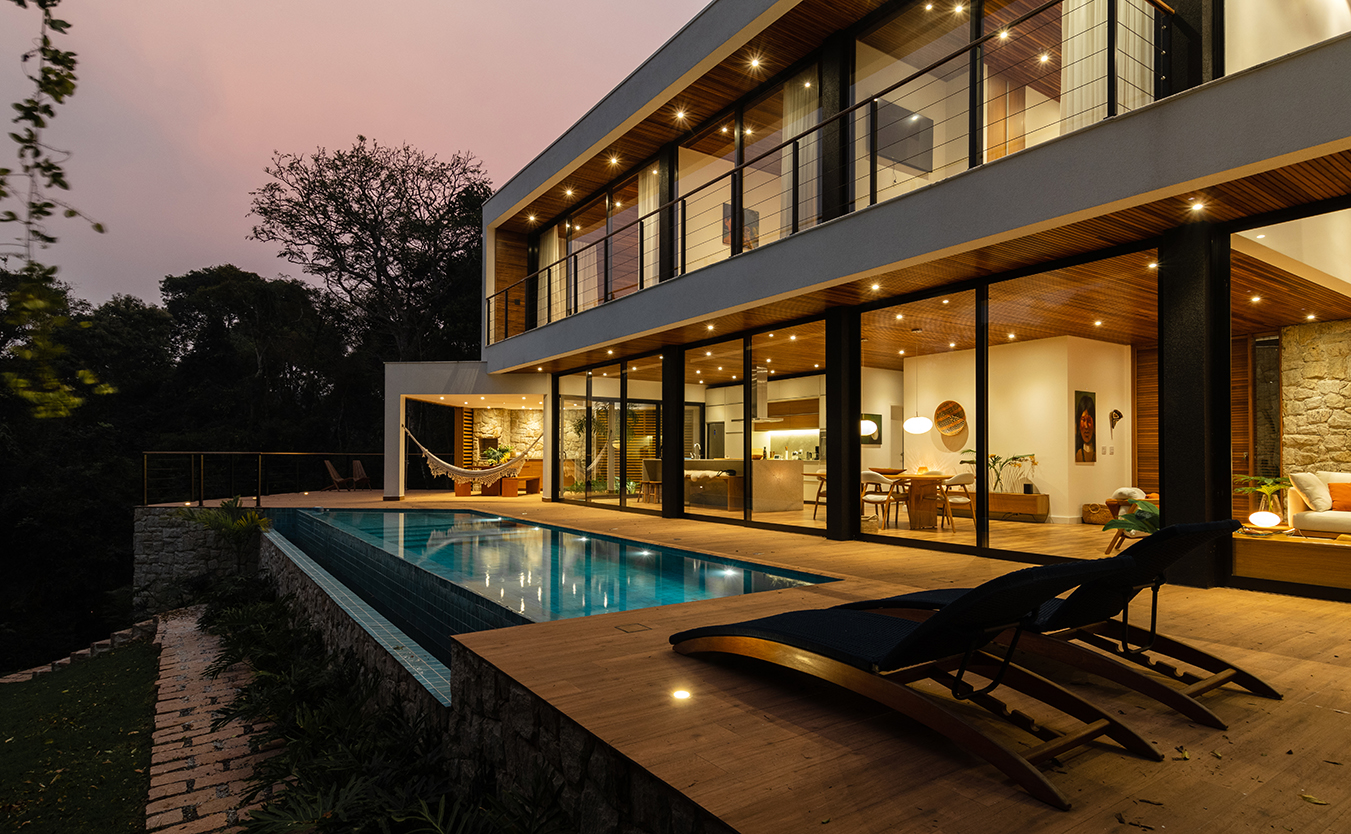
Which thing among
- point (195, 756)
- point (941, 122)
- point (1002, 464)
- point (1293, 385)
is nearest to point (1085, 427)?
point (1002, 464)

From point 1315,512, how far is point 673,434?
7.20 meters

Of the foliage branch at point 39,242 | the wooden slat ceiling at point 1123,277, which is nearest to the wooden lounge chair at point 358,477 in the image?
the wooden slat ceiling at point 1123,277

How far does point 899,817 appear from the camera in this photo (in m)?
1.80

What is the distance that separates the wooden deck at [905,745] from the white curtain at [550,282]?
33.5 feet

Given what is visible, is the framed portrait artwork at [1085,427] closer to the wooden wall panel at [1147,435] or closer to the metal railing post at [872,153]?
the wooden wall panel at [1147,435]

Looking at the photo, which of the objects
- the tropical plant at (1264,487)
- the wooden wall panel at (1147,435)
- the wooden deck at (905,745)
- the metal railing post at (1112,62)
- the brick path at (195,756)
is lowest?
the brick path at (195,756)

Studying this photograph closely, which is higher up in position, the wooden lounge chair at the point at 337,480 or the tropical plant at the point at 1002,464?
the tropical plant at the point at 1002,464

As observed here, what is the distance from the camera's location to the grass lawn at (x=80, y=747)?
4355 mm

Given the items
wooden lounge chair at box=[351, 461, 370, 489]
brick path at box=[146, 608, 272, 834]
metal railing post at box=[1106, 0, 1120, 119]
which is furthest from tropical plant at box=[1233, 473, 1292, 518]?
wooden lounge chair at box=[351, 461, 370, 489]

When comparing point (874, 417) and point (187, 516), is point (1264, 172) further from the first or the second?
point (187, 516)

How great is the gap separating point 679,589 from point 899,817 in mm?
3692

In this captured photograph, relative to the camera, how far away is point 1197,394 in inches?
201

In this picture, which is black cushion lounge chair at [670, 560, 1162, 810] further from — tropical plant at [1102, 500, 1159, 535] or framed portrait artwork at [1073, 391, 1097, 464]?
framed portrait artwork at [1073, 391, 1097, 464]

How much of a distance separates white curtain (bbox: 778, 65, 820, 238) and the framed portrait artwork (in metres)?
3.28
